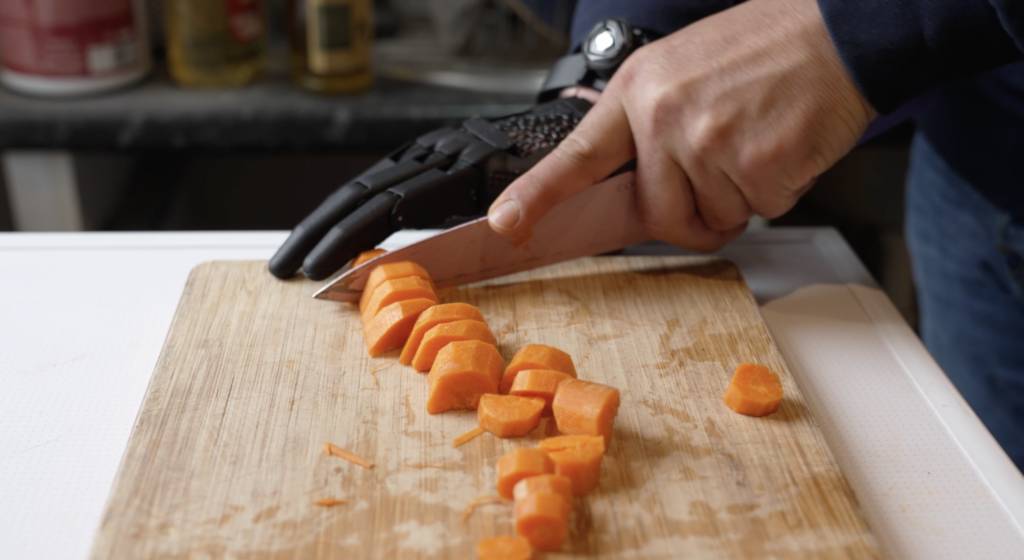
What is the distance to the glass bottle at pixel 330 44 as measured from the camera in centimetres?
171

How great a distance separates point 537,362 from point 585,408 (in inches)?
3.5

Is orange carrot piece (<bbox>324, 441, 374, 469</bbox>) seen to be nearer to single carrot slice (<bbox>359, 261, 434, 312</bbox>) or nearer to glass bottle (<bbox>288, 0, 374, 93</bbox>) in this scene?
single carrot slice (<bbox>359, 261, 434, 312</bbox>)

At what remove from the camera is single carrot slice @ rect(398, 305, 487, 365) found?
38.3 inches

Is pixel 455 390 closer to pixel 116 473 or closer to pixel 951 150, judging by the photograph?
pixel 116 473

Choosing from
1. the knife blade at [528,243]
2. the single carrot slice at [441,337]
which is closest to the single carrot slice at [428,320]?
the single carrot slice at [441,337]

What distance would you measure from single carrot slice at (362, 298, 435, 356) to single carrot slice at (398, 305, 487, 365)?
0.04ft

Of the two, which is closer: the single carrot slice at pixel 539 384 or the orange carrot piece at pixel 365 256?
the single carrot slice at pixel 539 384

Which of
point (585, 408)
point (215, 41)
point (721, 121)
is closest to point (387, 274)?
point (585, 408)

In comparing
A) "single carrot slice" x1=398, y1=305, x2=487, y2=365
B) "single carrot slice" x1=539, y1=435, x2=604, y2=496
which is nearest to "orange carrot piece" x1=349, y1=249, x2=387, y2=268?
"single carrot slice" x1=398, y1=305, x2=487, y2=365

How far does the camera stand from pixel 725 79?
1.03 m

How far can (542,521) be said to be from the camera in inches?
28.7

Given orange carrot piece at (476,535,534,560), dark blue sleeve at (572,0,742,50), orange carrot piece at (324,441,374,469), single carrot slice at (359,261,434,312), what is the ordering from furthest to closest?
dark blue sleeve at (572,0,742,50), single carrot slice at (359,261,434,312), orange carrot piece at (324,441,374,469), orange carrot piece at (476,535,534,560)

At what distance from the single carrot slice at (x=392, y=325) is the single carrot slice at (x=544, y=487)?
0.92 feet

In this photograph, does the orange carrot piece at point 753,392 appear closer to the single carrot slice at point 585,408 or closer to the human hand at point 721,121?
the single carrot slice at point 585,408
